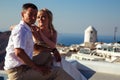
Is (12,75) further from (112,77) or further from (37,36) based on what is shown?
(112,77)

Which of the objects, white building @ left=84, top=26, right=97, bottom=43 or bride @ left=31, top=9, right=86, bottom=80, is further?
white building @ left=84, top=26, right=97, bottom=43

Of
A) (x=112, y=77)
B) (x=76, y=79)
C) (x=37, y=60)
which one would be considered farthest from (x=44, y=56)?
(x=112, y=77)

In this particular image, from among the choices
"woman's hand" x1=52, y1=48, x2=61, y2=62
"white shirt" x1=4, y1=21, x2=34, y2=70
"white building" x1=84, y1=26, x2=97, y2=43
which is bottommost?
"white building" x1=84, y1=26, x2=97, y2=43

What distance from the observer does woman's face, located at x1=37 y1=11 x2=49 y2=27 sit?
4.41 meters

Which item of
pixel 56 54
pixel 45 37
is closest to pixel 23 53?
pixel 45 37

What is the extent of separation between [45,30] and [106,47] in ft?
125

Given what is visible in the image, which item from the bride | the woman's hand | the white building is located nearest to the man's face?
the bride

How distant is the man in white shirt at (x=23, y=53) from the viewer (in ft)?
12.1

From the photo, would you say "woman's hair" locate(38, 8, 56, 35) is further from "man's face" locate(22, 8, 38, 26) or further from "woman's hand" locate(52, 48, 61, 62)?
"man's face" locate(22, 8, 38, 26)

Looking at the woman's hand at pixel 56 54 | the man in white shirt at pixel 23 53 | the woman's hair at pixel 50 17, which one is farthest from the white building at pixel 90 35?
the man in white shirt at pixel 23 53

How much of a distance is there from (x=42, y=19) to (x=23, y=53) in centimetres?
89

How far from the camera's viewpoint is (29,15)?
3842 millimetres

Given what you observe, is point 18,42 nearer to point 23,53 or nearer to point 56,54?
point 23,53

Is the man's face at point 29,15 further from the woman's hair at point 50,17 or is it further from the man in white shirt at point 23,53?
the woman's hair at point 50,17
